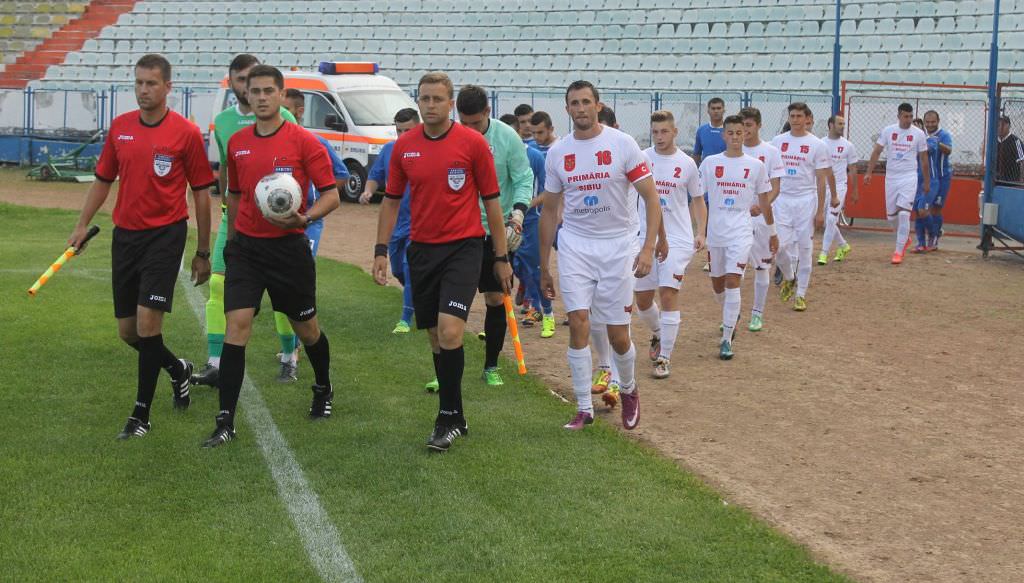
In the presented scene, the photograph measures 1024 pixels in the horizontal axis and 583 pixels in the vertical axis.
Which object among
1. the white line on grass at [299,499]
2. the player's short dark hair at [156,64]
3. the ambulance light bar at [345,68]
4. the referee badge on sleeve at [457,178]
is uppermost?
the ambulance light bar at [345,68]

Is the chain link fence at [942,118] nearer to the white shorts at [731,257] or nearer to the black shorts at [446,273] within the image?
the white shorts at [731,257]

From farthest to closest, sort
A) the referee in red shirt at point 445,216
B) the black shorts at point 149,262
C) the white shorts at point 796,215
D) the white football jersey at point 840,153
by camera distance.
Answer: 1. the white football jersey at point 840,153
2. the white shorts at point 796,215
3. the black shorts at point 149,262
4. the referee in red shirt at point 445,216

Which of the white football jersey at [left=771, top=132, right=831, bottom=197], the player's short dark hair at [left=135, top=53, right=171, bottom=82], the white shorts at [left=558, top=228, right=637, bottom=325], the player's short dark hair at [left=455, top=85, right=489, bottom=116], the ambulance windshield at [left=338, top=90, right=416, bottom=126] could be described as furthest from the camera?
the ambulance windshield at [left=338, top=90, right=416, bottom=126]

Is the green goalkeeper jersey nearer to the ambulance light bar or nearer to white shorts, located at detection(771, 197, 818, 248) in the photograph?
white shorts, located at detection(771, 197, 818, 248)

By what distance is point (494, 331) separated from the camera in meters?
8.37

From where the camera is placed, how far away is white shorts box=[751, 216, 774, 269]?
1105 cm

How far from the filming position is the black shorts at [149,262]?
673 centimetres

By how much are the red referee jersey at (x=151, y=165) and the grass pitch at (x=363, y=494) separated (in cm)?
122

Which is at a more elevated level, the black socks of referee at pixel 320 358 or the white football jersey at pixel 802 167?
the white football jersey at pixel 802 167

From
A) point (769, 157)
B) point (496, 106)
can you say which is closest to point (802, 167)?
point (769, 157)

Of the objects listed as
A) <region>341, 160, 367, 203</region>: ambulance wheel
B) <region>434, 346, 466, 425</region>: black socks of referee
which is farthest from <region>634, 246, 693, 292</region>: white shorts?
<region>341, 160, 367, 203</region>: ambulance wheel

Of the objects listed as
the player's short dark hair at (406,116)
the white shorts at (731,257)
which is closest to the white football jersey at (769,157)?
the white shorts at (731,257)

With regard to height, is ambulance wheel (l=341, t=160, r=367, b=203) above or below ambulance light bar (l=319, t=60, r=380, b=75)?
below

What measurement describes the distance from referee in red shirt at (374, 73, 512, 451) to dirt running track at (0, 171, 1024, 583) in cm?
131
